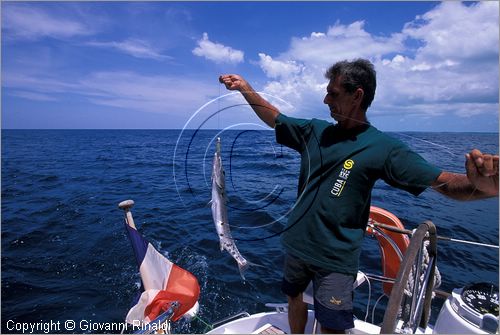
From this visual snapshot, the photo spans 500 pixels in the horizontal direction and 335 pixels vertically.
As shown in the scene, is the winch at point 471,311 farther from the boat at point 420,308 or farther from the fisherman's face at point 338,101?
the fisherman's face at point 338,101

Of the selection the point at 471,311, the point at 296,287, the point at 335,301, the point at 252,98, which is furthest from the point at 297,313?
the point at 252,98

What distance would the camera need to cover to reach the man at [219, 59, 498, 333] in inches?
113

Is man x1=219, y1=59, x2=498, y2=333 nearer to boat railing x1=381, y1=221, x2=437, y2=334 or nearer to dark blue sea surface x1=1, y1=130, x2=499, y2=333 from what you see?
boat railing x1=381, y1=221, x2=437, y2=334

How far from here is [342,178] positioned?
9.80ft

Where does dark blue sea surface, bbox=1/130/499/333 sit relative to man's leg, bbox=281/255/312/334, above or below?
below

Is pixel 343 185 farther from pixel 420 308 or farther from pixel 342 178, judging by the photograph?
pixel 420 308

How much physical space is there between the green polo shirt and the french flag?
1.87 m

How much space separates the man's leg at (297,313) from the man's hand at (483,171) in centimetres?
203

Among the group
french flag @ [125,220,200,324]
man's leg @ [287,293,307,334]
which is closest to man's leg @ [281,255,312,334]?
man's leg @ [287,293,307,334]

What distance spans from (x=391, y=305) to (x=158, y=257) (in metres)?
3.37

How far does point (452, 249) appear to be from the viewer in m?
10.3

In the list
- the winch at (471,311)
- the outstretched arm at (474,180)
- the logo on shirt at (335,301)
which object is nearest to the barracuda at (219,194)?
the logo on shirt at (335,301)

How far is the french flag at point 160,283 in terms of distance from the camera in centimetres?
393

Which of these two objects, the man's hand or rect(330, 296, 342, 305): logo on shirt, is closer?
the man's hand
